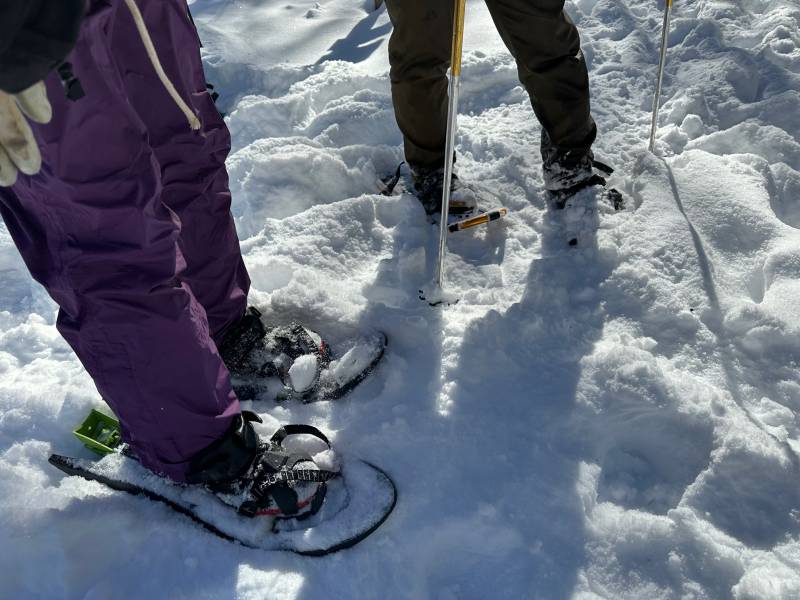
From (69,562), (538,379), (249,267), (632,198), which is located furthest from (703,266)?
(69,562)

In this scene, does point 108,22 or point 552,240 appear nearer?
point 108,22

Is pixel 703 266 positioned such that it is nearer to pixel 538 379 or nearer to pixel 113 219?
pixel 538 379

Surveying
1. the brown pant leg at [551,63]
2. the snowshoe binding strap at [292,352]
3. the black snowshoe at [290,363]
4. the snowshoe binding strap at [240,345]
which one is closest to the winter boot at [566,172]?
the brown pant leg at [551,63]

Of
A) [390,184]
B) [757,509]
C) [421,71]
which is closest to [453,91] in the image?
[421,71]

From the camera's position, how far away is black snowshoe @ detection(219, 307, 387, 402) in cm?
213

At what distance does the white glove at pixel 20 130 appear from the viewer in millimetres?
1209

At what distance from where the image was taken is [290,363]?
85.7 inches

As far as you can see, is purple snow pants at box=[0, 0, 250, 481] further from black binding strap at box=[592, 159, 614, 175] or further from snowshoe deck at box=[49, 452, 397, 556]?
black binding strap at box=[592, 159, 614, 175]

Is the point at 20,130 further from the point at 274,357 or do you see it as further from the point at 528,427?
the point at 528,427

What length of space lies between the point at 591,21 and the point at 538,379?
2775 mm

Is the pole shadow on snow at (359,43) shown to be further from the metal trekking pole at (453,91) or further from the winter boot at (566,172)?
the metal trekking pole at (453,91)

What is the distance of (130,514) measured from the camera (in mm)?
1839

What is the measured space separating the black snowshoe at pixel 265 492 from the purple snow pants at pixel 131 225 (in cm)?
9

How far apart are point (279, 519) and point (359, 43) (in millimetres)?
3492
